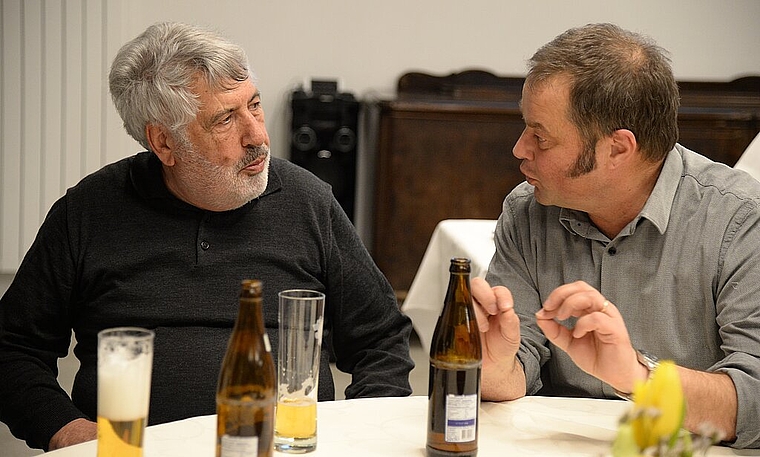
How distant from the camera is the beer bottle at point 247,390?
1.06 meters

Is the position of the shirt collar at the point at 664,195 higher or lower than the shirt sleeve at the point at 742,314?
higher

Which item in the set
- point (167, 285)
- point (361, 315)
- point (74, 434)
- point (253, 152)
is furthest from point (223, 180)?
point (74, 434)

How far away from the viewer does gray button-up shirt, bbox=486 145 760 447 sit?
1.66 meters

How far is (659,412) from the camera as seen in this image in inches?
31.9

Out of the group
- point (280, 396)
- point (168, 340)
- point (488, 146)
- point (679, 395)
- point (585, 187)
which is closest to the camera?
point (679, 395)

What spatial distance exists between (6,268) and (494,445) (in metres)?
3.78

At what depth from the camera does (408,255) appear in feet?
15.2

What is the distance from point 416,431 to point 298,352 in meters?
0.26

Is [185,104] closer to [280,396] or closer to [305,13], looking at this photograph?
[280,396]

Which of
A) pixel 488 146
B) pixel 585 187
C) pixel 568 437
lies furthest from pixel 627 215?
pixel 488 146

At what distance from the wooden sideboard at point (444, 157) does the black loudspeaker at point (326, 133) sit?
144 mm

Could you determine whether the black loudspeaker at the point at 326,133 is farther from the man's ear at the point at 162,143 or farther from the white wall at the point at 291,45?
the man's ear at the point at 162,143

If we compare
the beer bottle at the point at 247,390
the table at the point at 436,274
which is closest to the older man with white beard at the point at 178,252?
the beer bottle at the point at 247,390

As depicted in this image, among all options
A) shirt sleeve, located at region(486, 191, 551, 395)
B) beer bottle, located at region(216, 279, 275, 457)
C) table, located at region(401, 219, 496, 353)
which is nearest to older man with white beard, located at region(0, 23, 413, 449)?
shirt sleeve, located at region(486, 191, 551, 395)
